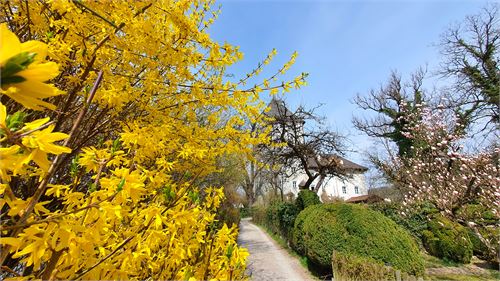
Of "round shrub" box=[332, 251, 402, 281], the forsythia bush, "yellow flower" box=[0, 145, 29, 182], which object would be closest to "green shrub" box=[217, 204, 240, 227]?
"round shrub" box=[332, 251, 402, 281]

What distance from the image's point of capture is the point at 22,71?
47 centimetres

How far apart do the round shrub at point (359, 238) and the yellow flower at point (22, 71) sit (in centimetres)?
809

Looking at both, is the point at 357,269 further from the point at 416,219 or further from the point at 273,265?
the point at 416,219

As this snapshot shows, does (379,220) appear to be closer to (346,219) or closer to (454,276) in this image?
(346,219)

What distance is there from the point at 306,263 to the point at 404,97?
19140 millimetres

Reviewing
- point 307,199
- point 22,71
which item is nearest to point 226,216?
point 307,199

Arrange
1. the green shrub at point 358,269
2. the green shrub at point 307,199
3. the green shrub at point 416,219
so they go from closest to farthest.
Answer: the green shrub at point 358,269 < the green shrub at point 307,199 < the green shrub at point 416,219

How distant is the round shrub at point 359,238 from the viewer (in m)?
7.26

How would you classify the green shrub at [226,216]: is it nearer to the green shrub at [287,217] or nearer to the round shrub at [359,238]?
the green shrub at [287,217]

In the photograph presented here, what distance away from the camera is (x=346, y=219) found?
8.16 meters

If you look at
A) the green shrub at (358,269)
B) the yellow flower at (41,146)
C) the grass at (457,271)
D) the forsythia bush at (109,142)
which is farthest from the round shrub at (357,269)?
the yellow flower at (41,146)

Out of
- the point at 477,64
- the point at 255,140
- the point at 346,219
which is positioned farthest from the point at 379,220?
the point at 477,64

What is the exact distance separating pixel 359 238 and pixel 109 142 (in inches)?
288

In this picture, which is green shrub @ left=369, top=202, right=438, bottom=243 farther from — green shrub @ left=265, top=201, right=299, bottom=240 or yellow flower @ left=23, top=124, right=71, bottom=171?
yellow flower @ left=23, top=124, right=71, bottom=171
